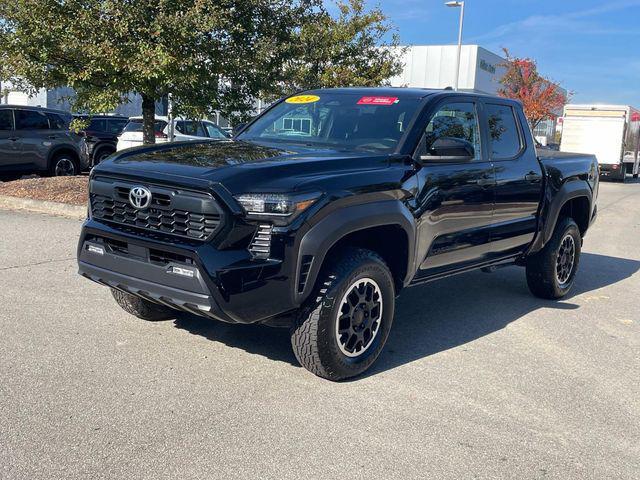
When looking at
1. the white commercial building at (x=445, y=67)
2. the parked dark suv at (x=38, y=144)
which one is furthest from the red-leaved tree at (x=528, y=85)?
the parked dark suv at (x=38, y=144)

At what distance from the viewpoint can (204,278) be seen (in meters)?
3.59

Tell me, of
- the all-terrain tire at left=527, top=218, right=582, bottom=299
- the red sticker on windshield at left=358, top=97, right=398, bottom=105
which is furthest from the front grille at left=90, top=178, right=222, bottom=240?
the all-terrain tire at left=527, top=218, right=582, bottom=299

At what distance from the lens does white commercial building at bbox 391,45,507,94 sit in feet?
146

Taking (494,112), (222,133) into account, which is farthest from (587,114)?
(494,112)

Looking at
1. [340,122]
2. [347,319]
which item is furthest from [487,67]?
[347,319]

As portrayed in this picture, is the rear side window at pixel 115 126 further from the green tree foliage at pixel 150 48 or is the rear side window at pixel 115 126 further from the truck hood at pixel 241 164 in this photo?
the truck hood at pixel 241 164

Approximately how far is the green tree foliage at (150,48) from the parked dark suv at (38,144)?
2.97m

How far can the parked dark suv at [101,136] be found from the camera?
18.1m

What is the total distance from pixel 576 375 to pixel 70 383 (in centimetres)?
334

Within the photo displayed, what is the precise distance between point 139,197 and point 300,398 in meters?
1.52

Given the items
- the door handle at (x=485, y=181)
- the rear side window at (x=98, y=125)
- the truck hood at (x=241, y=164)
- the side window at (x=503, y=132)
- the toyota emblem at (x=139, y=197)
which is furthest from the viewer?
the rear side window at (x=98, y=125)

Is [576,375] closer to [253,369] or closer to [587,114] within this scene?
[253,369]

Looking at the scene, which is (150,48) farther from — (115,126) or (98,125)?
(115,126)

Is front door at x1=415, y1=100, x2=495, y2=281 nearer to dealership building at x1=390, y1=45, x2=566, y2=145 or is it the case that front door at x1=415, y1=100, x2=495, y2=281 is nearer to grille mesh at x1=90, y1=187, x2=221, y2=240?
grille mesh at x1=90, y1=187, x2=221, y2=240
